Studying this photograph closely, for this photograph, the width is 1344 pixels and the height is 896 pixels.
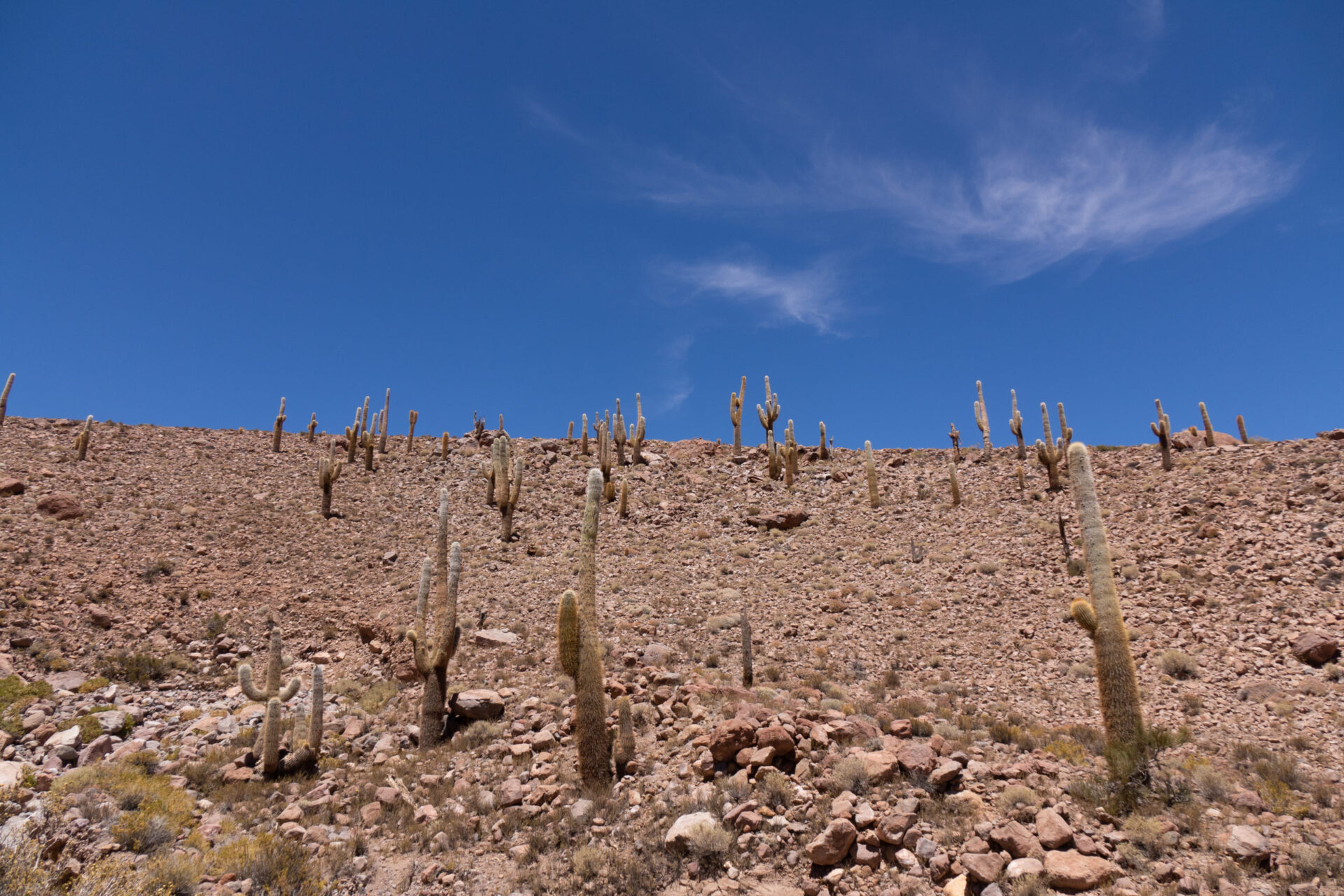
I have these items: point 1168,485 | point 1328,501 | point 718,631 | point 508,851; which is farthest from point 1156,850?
point 1168,485

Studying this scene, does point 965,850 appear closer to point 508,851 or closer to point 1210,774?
point 1210,774

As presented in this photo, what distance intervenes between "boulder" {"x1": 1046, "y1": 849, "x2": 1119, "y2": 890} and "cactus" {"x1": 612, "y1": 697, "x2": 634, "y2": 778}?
5.76 metres

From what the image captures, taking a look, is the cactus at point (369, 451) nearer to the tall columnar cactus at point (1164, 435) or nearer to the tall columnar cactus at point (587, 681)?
the tall columnar cactus at point (587, 681)

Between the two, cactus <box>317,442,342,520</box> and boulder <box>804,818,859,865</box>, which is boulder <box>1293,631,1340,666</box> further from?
cactus <box>317,442,342,520</box>

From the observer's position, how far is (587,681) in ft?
33.9

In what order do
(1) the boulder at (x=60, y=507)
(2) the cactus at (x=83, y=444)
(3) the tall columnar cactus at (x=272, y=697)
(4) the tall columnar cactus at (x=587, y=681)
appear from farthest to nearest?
1. (2) the cactus at (x=83, y=444)
2. (1) the boulder at (x=60, y=507)
3. (3) the tall columnar cactus at (x=272, y=697)
4. (4) the tall columnar cactus at (x=587, y=681)

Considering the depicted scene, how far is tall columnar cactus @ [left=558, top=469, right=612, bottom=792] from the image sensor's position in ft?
32.8

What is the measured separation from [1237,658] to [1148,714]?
2561 mm

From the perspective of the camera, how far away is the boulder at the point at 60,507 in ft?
66.1

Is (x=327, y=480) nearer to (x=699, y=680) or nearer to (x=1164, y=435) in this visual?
(x=699, y=680)

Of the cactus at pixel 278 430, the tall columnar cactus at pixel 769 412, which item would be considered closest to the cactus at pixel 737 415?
the tall columnar cactus at pixel 769 412

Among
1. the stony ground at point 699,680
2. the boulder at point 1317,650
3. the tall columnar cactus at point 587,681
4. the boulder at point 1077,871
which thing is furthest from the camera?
the boulder at point 1317,650

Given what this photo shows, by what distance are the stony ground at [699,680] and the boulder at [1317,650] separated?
0.04 m

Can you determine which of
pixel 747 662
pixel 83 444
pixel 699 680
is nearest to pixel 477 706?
pixel 699 680
